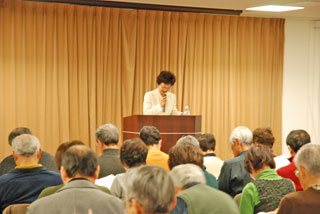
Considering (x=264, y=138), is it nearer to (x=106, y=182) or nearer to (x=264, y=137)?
(x=264, y=137)

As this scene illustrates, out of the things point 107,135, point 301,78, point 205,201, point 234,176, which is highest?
point 301,78

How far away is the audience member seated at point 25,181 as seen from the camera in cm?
354

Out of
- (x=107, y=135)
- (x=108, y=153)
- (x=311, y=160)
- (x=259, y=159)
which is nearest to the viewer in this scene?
(x=311, y=160)

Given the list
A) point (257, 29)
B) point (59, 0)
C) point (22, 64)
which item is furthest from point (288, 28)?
point (22, 64)

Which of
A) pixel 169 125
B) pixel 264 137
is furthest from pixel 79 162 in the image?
pixel 169 125

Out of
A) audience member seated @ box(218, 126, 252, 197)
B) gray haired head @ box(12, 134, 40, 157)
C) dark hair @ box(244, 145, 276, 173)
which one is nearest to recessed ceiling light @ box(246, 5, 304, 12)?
audience member seated @ box(218, 126, 252, 197)

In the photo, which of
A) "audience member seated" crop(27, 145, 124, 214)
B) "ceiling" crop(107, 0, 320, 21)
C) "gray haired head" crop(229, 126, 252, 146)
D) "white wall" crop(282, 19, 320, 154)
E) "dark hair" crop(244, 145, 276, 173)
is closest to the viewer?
"audience member seated" crop(27, 145, 124, 214)

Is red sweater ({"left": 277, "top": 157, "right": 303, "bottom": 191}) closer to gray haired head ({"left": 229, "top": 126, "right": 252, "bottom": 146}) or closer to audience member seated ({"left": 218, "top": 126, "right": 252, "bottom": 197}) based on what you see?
audience member seated ({"left": 218, "top": 126, "right": 252, "bottom": 197})

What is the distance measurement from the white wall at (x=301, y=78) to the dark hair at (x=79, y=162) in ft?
26.1

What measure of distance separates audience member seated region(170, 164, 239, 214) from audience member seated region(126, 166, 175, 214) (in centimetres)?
73

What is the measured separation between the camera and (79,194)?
267cm

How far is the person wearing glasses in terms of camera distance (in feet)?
22.2

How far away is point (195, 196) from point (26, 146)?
5.42 feet

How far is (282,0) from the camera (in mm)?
7711
